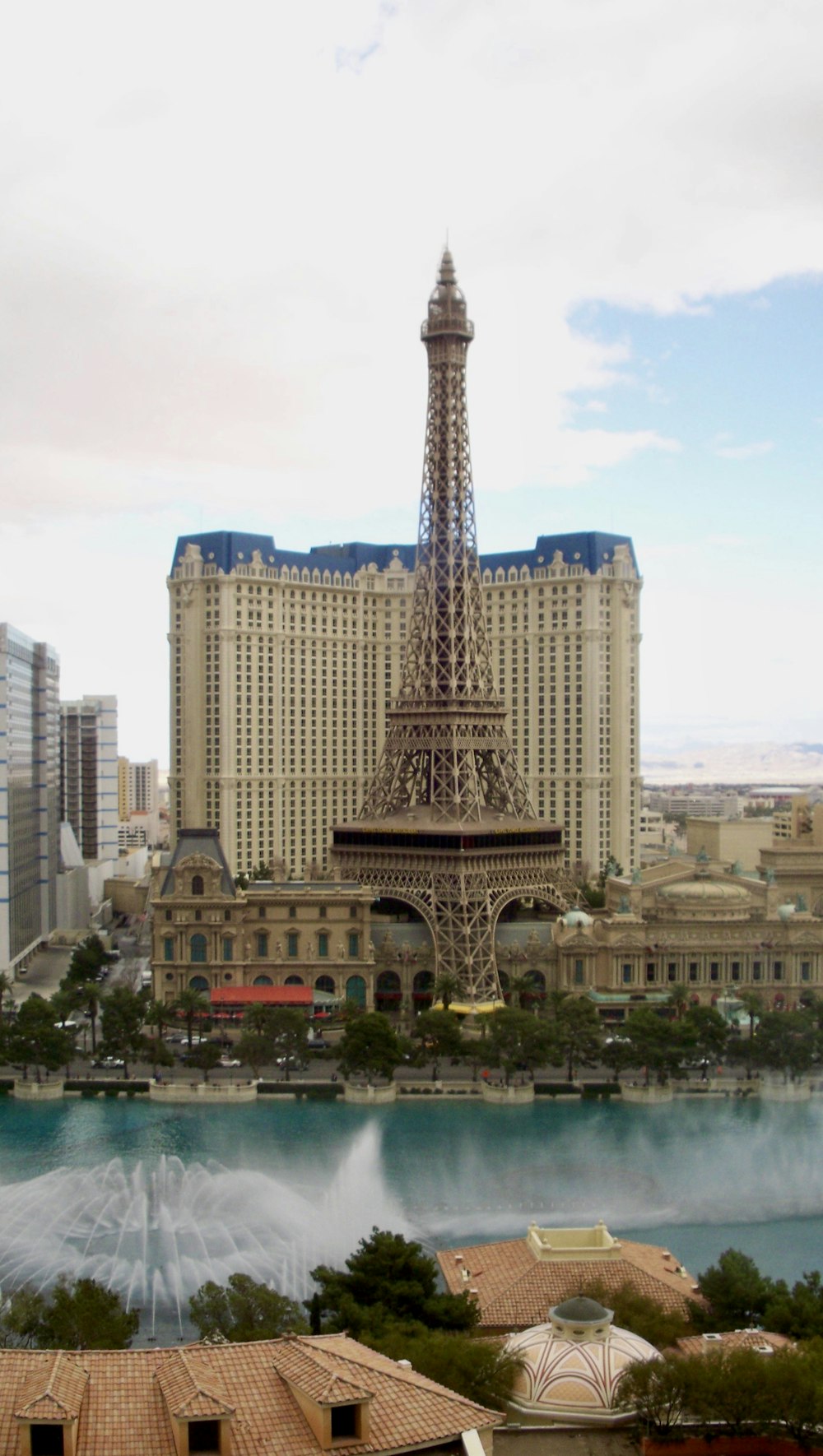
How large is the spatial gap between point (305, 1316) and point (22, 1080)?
1604 inches

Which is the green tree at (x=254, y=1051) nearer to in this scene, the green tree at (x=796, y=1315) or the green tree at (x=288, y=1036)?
the green tree at (x=288, y=1036)

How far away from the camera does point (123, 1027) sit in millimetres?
88750

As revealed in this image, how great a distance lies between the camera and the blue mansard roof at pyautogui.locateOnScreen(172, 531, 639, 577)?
14625 cm

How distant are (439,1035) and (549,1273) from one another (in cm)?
4173

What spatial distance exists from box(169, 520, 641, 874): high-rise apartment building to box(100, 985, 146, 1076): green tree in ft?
175

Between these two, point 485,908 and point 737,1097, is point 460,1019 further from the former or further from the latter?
point 737,1097

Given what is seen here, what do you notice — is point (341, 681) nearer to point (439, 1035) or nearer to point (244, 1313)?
point (439, 1035)

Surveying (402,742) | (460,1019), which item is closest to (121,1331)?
(460,1019)

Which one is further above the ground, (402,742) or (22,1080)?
(402,742)

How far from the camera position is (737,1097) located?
83.9 meters

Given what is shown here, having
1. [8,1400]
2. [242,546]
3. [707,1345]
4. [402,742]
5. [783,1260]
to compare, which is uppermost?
[242,546]

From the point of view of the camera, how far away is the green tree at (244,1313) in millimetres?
43531

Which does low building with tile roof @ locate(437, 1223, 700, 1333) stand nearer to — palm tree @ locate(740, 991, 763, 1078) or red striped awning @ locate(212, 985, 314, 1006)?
palm tree @ locate(740, 991, 763, 1078)

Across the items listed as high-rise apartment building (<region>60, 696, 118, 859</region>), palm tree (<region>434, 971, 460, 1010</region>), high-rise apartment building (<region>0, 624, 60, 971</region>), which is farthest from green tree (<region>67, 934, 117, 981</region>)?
high-rise apartment building (<region>60, 696, 118, 859</region>)
